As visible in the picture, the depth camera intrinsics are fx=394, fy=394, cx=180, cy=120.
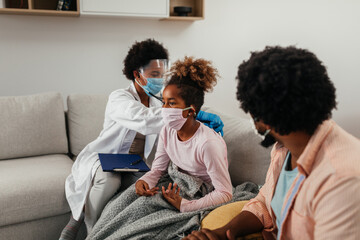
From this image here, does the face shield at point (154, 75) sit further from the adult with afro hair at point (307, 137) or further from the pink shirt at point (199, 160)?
the adult with afro hair at point (307, 137)

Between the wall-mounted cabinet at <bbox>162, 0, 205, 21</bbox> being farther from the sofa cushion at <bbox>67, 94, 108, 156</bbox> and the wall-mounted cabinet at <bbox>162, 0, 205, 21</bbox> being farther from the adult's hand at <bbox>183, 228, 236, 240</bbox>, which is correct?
the adult's hand at <bbox>183, 228, 236, 240</bbox>

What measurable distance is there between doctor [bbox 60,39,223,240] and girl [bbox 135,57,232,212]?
0.20 m

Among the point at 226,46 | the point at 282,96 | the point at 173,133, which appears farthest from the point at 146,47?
the point at 282,96

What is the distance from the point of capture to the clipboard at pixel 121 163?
A: 6.17 ft

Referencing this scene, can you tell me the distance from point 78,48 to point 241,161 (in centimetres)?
163

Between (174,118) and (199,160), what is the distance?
205 mm

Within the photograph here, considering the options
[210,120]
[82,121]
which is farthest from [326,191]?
[82,121]

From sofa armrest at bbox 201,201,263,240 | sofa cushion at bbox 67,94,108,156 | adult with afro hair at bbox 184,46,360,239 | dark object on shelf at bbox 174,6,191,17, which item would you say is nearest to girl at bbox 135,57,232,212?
sofa armrest at bbox 201,201,263,240

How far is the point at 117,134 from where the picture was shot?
2141 mm

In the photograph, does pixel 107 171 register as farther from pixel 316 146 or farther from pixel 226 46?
pixel 226 46

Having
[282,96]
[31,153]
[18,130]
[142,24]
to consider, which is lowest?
[31,153]

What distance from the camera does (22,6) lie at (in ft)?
8.82

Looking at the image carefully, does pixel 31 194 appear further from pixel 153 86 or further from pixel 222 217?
pixel 222 217

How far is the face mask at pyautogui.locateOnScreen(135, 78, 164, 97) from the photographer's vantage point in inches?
83.6
